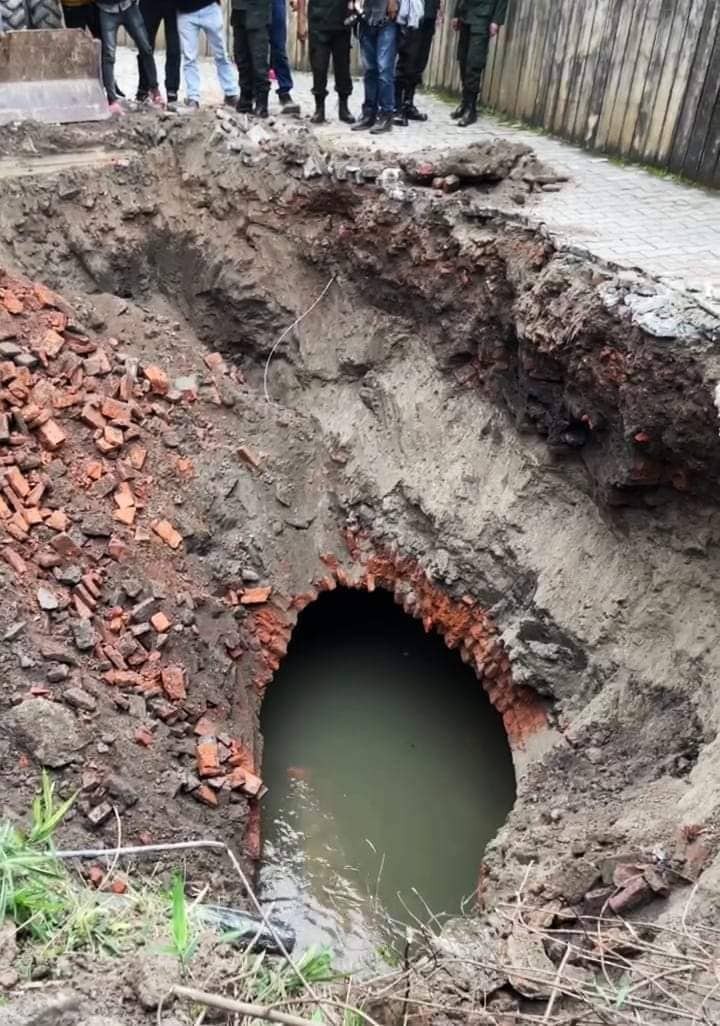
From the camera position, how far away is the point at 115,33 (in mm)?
8586

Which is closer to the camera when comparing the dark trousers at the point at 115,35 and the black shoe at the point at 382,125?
the dark trousers at the point at 115,35

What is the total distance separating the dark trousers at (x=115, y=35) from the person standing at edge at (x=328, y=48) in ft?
5.45

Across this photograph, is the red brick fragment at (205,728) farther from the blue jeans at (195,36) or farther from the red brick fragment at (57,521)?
the blue jeans at (195,36)

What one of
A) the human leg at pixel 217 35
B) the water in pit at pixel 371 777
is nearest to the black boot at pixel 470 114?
the human leg at pixel 217 35

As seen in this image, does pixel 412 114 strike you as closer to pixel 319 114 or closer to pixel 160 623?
pixel 319 114

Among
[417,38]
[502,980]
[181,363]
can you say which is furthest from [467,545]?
[417,38]

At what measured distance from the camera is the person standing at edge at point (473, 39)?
8734mm

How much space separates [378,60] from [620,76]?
2350mm

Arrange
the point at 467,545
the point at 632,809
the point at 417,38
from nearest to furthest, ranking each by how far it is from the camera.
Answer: the point at 632,809
the point at 467,545
the point at 417,38

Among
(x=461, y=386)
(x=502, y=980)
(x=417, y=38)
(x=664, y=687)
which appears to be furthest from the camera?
(x=417, y=38)

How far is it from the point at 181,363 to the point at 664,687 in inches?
182

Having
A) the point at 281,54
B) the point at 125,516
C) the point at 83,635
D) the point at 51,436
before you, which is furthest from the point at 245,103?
the point at 83,635

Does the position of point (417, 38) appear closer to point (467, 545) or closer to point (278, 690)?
point (467, 545)

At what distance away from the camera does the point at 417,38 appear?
349 inches
